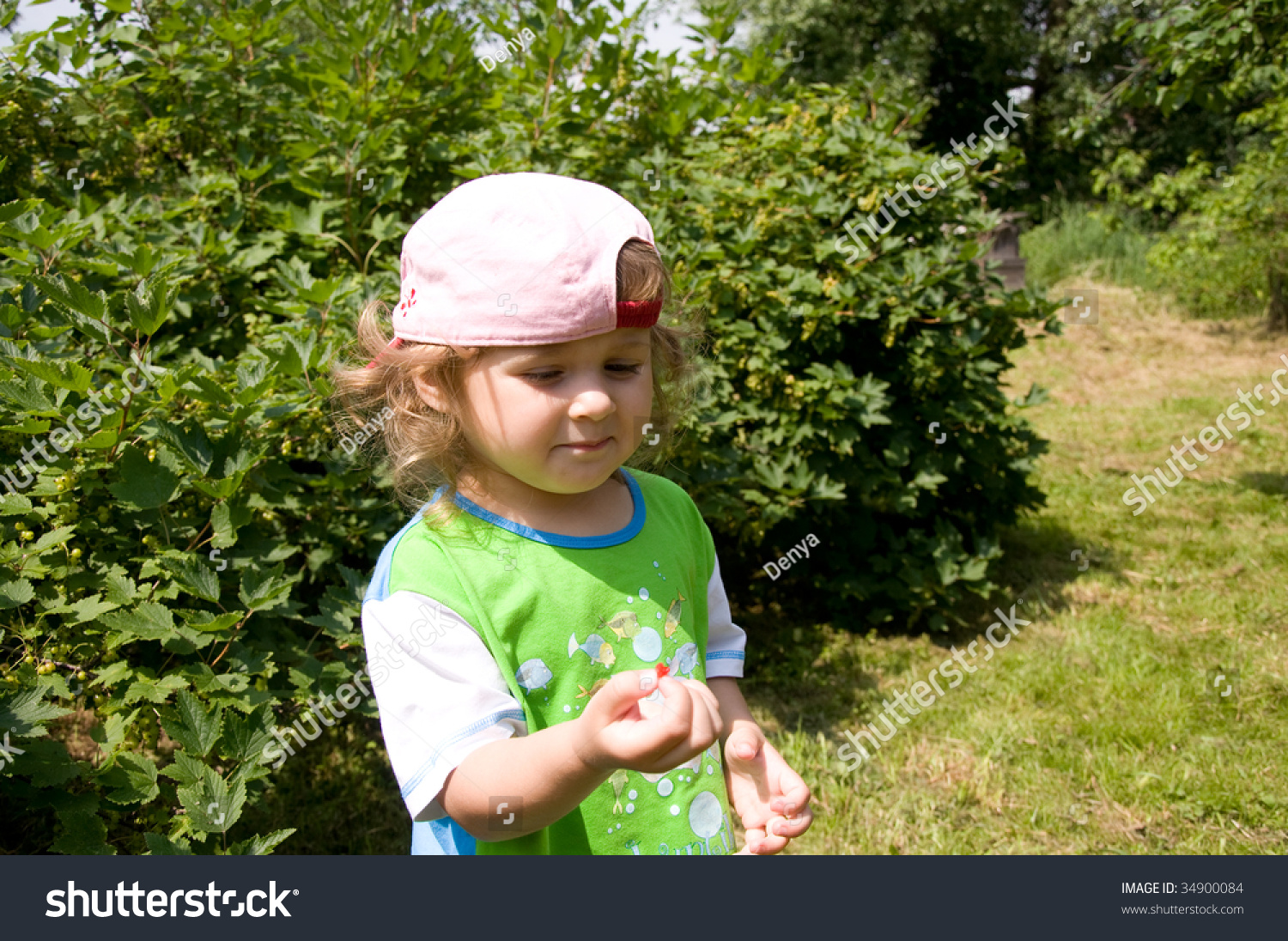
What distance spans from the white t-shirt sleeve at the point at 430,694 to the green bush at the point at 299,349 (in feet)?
1.75

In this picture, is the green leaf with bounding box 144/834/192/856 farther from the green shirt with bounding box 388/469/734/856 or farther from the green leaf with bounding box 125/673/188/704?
the green shirt with bounding box 388/469/734/856

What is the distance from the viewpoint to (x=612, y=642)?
133 cm

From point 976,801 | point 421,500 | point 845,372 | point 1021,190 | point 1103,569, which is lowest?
point 1021,190

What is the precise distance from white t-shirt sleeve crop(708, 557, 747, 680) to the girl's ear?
492mm

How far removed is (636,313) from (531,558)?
1.11 ft

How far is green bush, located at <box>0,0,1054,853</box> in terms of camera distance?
1738 millimetres

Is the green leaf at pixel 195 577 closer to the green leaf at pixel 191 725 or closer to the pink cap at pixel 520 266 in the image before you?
the green leaf at pixel 191 725

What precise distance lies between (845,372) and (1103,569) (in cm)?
184

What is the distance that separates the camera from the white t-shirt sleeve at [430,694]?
3.84 ft

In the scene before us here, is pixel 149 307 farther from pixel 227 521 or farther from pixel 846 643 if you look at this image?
pixel 846 643

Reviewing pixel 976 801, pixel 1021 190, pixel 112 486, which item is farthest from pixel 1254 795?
pixel 1021 190

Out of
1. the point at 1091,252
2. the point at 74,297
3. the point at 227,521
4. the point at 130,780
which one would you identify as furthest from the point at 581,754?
the point at 1091,252

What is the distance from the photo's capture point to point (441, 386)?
4.51 ft

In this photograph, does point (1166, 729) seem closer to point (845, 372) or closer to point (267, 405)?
point (845, 372)
